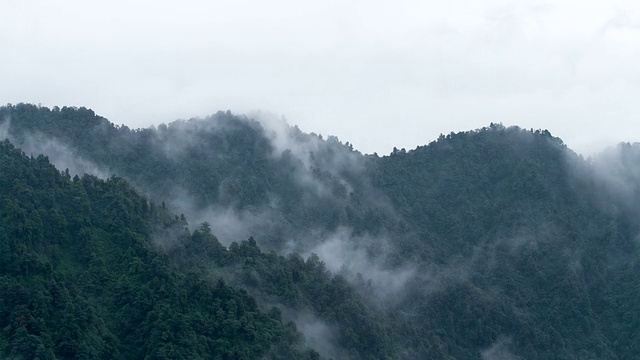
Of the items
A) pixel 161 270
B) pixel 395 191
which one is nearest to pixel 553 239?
pixel 395 191

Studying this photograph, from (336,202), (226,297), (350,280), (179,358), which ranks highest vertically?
(336,202)

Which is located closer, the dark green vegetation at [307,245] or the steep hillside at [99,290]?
the steep hillside at [99,290]

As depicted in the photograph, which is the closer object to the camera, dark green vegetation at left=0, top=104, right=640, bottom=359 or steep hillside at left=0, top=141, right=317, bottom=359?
steep hillside at left=0, top=141, right=317, bottom=359

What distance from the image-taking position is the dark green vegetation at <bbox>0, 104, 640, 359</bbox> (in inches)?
4481

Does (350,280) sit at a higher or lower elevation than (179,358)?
higher

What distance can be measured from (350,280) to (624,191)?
137 feet

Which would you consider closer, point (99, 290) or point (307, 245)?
point (99, 290)

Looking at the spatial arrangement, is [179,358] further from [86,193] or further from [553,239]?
[553,239]

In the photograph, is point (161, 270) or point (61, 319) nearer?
point (61, 319)

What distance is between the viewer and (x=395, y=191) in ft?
529

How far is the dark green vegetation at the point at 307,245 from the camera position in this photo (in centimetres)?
11381

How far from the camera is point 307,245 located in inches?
5822

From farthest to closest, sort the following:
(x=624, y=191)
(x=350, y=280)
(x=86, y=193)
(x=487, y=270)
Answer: (x=624, y=191) < (x=487, y=270) < (x=350, y=280) < (x=86, y=193)

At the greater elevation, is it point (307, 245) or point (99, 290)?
point (307, 245)
